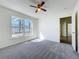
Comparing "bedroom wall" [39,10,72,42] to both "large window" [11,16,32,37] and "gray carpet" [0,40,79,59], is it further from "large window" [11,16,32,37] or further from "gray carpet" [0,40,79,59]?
"gray carpet" [0,40,79,59]

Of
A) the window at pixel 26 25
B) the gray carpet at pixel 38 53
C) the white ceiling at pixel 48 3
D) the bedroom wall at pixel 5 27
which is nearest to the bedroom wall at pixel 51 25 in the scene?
the window at pixel 26 25

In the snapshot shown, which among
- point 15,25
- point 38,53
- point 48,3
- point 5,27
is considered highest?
point 48,3

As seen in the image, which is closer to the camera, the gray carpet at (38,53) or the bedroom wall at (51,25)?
the gray carpet at (38,53)

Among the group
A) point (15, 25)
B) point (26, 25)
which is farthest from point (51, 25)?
point (15, 25)

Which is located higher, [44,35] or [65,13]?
[65,13]

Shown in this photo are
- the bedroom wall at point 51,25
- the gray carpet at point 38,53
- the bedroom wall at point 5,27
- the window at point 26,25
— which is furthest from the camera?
the window at point 26,25

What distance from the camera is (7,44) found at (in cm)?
484

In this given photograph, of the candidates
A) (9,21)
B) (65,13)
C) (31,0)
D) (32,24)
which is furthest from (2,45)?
(65,13)

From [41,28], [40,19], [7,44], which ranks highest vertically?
[40,19]

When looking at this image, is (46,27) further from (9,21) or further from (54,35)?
(9,21)

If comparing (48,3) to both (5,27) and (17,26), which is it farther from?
(17,26)

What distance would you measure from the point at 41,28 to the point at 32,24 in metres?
1.04

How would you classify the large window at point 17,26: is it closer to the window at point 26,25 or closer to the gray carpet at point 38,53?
the window at point 26,25

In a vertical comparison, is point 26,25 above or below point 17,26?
above
